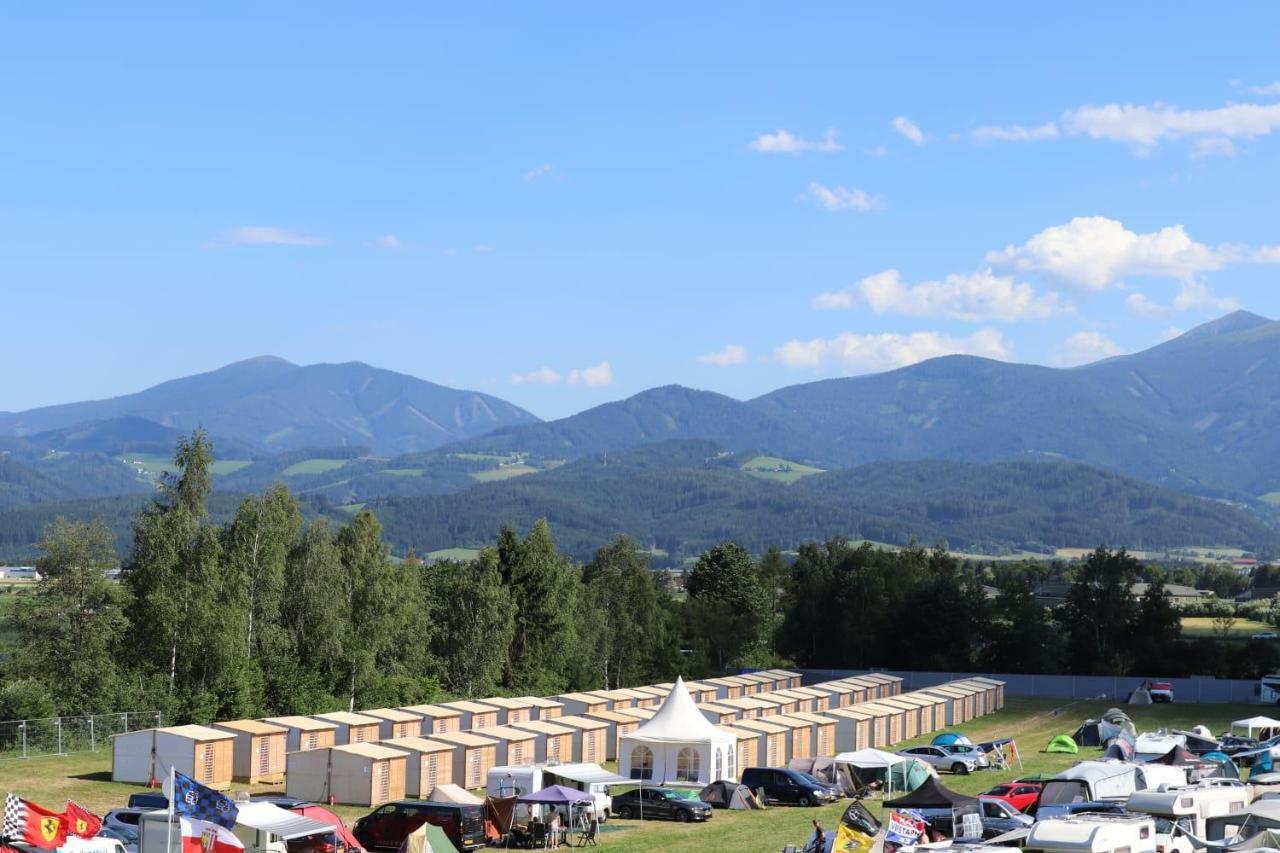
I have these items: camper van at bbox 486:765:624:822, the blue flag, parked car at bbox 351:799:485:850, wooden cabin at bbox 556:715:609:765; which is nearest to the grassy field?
camper van at bbox 486:765:624:822

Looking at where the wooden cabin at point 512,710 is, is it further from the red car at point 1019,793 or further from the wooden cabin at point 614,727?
the red car at point 1019,793

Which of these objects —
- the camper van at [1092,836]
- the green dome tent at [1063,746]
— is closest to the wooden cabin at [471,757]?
the camper van at [1092,836]

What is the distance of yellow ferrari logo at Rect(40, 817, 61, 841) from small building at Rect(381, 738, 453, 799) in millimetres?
15252

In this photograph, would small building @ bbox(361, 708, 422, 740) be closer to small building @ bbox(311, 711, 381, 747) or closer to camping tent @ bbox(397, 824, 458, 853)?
small building @ bbox(311, 711, 381, 747)

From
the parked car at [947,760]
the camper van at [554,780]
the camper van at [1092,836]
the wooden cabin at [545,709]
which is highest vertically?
the camper van at [1092,836]

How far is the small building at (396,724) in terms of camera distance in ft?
150

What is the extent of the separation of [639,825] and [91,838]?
14521 millimetres

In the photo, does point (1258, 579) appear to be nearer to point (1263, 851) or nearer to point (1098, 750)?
point (1098, 750)

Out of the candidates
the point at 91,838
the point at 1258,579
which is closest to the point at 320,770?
the point at 91,838

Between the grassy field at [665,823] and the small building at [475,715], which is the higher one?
the small building at [475,715]

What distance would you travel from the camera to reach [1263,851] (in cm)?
2420

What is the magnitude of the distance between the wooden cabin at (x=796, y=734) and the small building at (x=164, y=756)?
17.9m

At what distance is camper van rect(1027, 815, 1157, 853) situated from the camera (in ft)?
77.3

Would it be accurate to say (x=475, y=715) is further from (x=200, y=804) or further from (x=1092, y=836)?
(x=1092, y=836)
